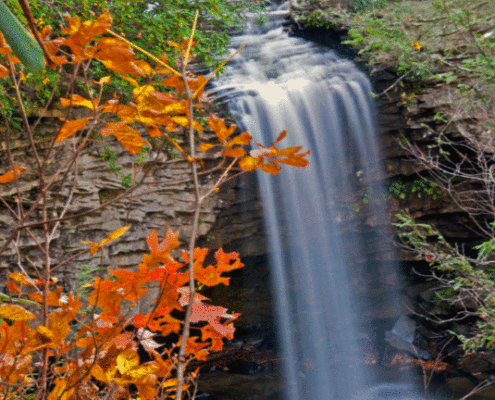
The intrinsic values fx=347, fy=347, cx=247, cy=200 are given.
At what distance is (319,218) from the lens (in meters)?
5.05

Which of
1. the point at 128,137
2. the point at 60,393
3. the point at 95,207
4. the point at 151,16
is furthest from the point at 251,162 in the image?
the point at 151,16

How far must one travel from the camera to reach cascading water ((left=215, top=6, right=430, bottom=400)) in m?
4.72

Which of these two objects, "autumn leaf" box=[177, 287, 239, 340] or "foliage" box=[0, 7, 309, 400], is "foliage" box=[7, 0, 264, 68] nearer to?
"foliage" box=[0, 7, 309, 400]

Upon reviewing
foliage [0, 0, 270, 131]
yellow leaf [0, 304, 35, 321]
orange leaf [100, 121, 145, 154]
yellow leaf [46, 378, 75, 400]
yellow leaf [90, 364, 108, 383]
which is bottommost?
yellow leaf [46, 378, 75, 400]

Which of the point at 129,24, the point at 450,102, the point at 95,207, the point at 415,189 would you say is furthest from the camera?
the point at 415,189

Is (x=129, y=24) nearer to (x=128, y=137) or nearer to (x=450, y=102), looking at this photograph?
(x=128, y=137)

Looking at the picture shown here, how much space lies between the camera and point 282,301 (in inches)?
194

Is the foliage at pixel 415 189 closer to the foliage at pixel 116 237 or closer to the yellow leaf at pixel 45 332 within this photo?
the foliage at pixel 116 237

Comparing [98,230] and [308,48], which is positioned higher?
[308,48]

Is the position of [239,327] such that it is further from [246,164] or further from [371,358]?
[246,164]

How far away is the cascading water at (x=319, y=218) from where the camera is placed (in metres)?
4.72

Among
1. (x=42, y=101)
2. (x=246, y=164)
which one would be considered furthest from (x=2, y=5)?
(x=42, y=101)

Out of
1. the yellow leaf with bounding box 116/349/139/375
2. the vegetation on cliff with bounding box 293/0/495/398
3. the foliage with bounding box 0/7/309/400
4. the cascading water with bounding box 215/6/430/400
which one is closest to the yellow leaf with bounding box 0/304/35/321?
the foliage with bounding box 0/7/309/400

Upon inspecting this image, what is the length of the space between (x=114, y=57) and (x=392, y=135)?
5154 mm
